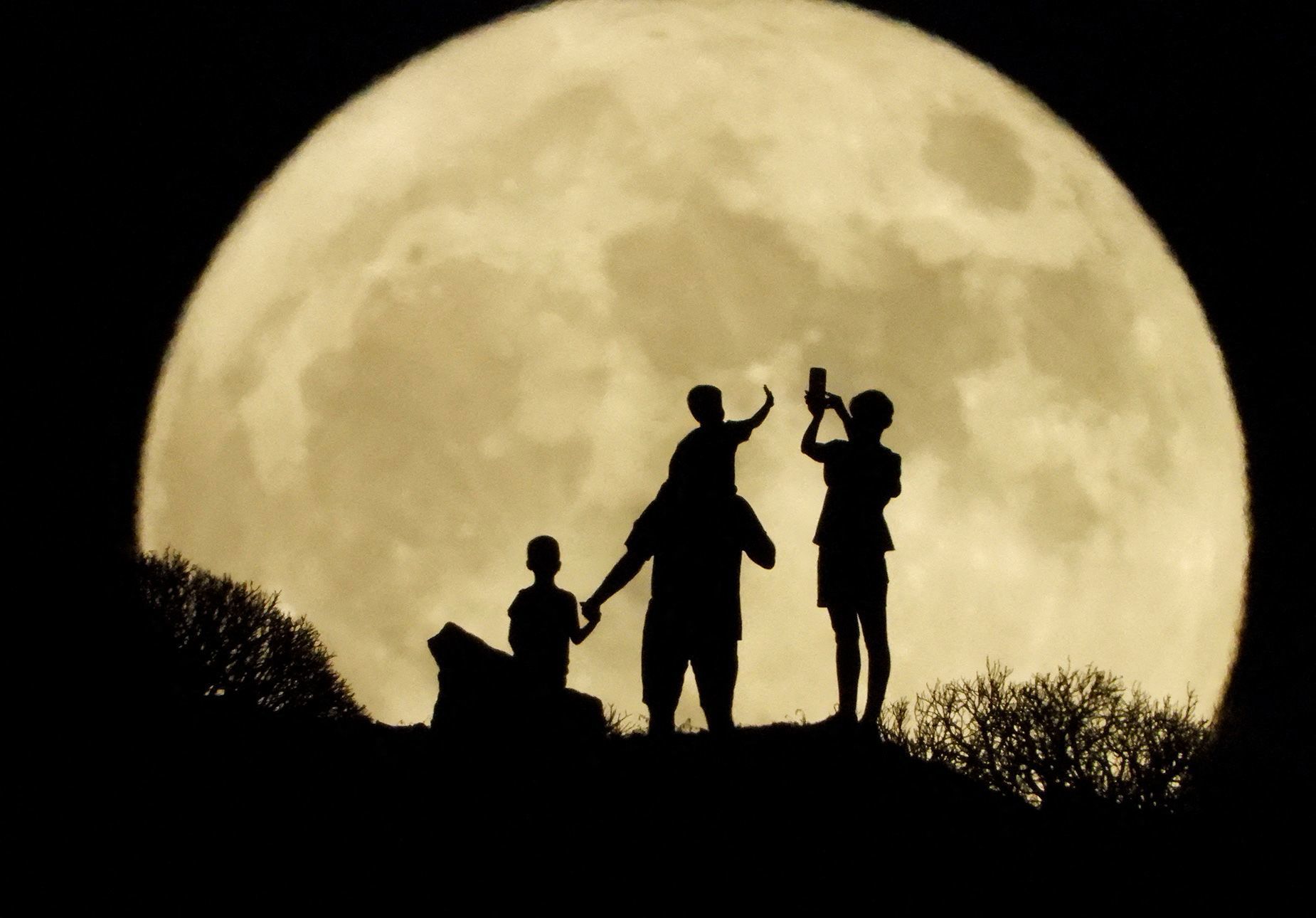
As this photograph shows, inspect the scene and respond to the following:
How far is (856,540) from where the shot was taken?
6.87 meters

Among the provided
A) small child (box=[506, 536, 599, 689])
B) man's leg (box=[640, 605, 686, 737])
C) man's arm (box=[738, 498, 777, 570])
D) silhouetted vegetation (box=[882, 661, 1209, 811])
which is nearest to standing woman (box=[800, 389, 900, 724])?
man's arm (box=[738, 498, 777, 570])

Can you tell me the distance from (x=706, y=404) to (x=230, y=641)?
23.6 m

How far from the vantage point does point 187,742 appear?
621 centimetres

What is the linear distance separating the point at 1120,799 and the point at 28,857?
2671cm

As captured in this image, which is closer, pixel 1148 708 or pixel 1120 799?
pixel 1120 799

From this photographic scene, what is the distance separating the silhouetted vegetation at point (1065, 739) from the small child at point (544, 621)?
20.6 meters

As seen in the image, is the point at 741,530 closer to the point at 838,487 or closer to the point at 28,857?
the point at 838,487

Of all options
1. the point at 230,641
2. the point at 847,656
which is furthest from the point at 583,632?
the point at 230,641

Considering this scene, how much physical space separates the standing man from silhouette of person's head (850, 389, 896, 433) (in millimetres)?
1082

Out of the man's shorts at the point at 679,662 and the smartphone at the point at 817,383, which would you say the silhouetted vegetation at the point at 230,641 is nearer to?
the man's shorts at the point at 679,662

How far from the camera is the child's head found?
23.9ft

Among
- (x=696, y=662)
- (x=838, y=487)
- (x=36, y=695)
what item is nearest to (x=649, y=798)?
(x=696, y=662)

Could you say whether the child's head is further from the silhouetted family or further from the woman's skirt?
the woman's skirt

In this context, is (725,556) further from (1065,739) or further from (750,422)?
(1065,739)
